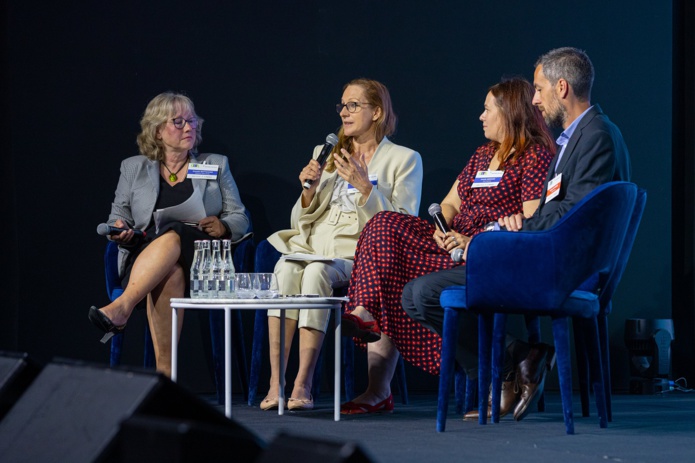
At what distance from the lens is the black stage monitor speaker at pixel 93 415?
1.31m

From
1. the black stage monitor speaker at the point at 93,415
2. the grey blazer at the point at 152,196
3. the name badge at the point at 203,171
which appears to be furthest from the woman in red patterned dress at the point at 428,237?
the black stage monitor speaker at the point at 93,415

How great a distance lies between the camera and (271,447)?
1091mm

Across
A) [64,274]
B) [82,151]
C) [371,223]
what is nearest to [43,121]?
[82,151]

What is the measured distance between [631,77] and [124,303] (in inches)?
112

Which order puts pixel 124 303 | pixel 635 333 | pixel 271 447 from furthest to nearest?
1. pixel 635 333
2. pixel 124 303
3. pixel 271 447

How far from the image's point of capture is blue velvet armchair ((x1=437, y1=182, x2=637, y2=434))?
2.87 m

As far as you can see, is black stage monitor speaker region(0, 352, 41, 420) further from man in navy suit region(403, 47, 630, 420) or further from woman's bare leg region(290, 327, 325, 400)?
woman's bare leg region(290, 327, 325, 400)

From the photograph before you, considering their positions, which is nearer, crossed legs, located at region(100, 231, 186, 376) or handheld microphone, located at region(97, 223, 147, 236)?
crossed legs, located at region(100, 231, 186, 376)

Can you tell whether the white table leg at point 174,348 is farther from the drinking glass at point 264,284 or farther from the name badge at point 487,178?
the name badge at point 487,178

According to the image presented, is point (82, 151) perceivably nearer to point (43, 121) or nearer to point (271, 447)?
point (43, 121)

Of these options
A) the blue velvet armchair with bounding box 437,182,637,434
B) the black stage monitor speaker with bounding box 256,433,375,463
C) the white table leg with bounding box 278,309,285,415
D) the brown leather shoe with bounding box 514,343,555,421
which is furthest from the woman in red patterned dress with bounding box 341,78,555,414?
the black stage monitor speaker with bounding box 256,433,375,463

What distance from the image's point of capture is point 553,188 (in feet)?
10.7

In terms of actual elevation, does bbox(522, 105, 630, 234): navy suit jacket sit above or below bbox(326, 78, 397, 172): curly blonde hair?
below

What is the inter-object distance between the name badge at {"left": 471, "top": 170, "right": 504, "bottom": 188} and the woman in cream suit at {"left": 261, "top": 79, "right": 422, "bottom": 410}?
1.36ft
